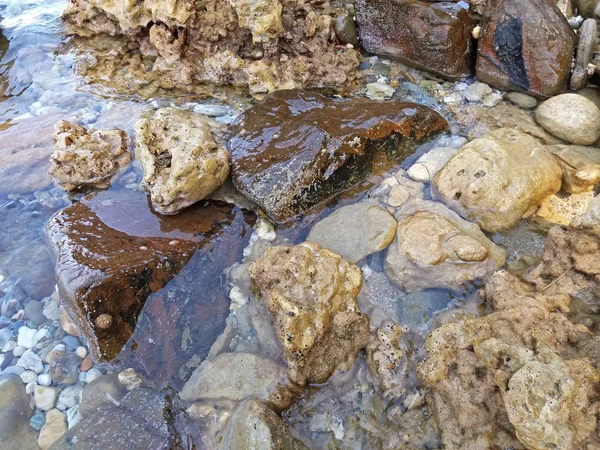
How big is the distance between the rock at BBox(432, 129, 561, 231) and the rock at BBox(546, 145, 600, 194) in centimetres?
11

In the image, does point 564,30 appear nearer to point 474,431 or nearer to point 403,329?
point 403,329

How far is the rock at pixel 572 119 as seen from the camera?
4.41 meters

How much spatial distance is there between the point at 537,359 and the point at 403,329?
1103 millimetres

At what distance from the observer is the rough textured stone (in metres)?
5.32

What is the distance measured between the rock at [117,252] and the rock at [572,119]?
336 cm

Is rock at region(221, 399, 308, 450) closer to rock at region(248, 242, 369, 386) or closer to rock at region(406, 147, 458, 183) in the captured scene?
rock at region(248, 242, 369, 386)

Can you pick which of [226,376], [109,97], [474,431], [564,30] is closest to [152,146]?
[109,97]

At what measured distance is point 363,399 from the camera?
323cm

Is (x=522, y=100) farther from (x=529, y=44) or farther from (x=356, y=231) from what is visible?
(x=356, y=231)

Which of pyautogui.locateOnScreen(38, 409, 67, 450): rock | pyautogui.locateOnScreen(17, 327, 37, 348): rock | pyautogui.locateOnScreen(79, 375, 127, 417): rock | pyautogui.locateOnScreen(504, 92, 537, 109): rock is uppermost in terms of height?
pyautogui.locateOnScreen(504, 92, 537, 109): rock

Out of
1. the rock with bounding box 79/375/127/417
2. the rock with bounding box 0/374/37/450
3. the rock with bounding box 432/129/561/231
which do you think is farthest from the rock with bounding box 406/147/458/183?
the rock with bounding box 0/374/37/450

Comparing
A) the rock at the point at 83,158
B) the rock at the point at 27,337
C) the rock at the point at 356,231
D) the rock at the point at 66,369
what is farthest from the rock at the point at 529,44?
the rock at the point at 27,337

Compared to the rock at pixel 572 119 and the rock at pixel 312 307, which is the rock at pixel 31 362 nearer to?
the rock at pixel 312 307

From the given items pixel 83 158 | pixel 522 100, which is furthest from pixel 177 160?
pixel 522 100
